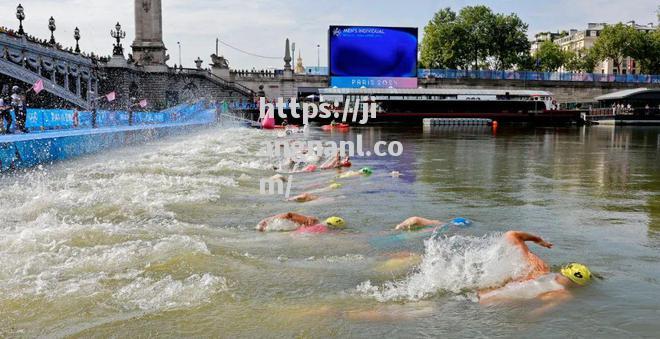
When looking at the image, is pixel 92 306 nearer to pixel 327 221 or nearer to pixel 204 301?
pixel 204 301

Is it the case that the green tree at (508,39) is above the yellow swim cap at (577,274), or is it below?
above

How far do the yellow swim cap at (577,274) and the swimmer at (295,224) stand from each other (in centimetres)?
388

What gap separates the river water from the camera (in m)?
5.85

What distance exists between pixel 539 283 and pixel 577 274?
581 millimetres

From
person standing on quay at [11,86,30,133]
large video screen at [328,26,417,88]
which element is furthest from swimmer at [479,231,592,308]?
large video screen at [328,26,417,88]

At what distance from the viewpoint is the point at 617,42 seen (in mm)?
105625

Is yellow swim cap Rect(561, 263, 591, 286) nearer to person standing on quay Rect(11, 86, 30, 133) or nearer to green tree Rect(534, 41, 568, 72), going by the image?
person standing on quay Rect(11, 86, 30, 133)

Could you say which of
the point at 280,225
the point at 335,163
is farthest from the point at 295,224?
the point at 335,163

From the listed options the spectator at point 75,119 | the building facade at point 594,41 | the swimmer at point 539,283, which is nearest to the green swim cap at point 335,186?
the swimmer at point 539,283

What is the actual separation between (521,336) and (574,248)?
12.0ft

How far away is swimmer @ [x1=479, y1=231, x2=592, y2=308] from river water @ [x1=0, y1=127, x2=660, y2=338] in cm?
14

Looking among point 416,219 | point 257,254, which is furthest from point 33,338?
point 416,219

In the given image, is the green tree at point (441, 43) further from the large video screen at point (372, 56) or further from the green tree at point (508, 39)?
the large video screen at point (372, 56)

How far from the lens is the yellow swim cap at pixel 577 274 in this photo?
6992 mm
